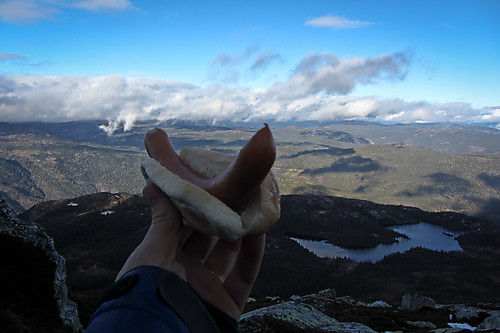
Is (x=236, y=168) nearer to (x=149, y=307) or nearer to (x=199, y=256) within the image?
(x=199, y=256)

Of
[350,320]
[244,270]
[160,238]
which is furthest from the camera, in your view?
[350,320]

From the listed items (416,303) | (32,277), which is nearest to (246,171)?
(32,277)

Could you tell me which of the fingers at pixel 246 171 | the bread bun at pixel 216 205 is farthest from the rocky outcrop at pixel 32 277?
the fingers at pixel 246 171

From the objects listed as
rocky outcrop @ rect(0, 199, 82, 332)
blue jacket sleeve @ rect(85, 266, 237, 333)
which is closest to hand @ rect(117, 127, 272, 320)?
blue jacket sleeve @ rect(85, 266, 237, 333)

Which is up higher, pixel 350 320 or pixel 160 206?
pixel 160 206

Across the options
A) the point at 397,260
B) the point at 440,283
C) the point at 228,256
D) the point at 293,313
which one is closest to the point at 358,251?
the point at 397,260

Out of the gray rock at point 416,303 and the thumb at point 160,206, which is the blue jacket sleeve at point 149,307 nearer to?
the thumb at point 160,206

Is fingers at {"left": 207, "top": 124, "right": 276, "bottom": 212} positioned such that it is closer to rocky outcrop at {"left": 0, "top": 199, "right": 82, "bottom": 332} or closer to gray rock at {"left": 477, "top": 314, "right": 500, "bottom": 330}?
rocky outcrop at {"left": 0, "top": 199, "right": 82, "bottom": 332}
